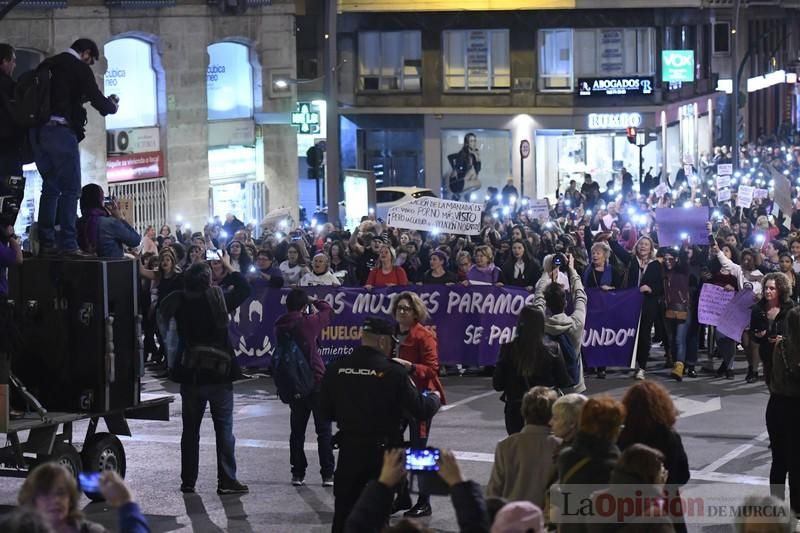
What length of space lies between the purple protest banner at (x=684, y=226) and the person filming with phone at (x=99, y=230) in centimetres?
951

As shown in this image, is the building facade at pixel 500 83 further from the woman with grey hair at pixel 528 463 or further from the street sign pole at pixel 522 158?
the woman with grey hair at pixel 528 463

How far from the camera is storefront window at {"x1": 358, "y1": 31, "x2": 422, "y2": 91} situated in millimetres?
52438

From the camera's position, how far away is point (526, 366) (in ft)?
35.8

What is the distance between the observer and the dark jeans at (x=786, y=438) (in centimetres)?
1079

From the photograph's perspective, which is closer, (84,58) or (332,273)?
(84,58)

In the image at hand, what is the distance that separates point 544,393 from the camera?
8.57m

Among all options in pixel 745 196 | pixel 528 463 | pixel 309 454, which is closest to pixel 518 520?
pixel 528 463

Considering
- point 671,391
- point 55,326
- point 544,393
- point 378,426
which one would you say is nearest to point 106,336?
point 55,326

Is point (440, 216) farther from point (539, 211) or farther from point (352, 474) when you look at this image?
point (352, 474)

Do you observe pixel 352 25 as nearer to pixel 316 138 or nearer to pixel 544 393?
pixel 316 138

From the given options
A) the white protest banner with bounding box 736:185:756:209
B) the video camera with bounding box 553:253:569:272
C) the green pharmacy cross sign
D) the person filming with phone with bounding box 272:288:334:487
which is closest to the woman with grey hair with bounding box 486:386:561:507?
→ the person filming with phone with bounding box 272:288:334:487

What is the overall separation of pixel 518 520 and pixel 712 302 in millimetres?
12906

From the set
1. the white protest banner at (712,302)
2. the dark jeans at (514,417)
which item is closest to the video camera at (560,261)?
the white protest banner at (712,302)

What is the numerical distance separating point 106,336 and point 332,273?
28.7ft
